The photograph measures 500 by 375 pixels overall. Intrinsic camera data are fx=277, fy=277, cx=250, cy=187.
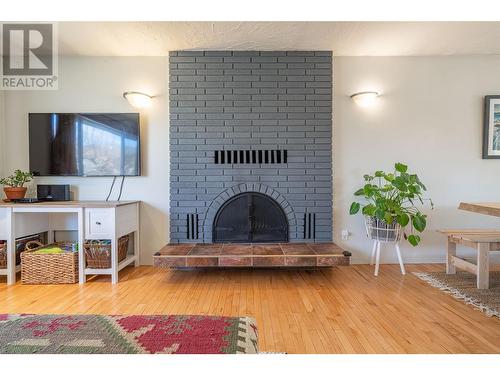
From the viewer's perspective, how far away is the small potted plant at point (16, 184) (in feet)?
8.68

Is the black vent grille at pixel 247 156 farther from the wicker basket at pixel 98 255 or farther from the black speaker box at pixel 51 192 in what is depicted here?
the black speaker box at pixel 51 192

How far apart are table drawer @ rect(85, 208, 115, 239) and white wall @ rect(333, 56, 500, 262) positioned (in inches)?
88.7

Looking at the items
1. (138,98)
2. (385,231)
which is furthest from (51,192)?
(385,231)

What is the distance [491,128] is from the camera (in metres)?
3.00

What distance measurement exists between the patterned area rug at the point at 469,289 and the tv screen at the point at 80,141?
3.11 meters

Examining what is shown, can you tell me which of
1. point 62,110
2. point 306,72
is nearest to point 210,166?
point 306,72

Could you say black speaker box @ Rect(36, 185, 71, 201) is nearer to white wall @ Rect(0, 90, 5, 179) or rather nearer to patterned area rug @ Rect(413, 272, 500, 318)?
white wall @ Rect(0, 90, 5, 179)

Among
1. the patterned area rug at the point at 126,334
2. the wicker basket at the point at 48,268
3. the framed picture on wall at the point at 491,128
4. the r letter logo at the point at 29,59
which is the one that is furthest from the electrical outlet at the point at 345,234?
the r letter logo at the point at 29,59
